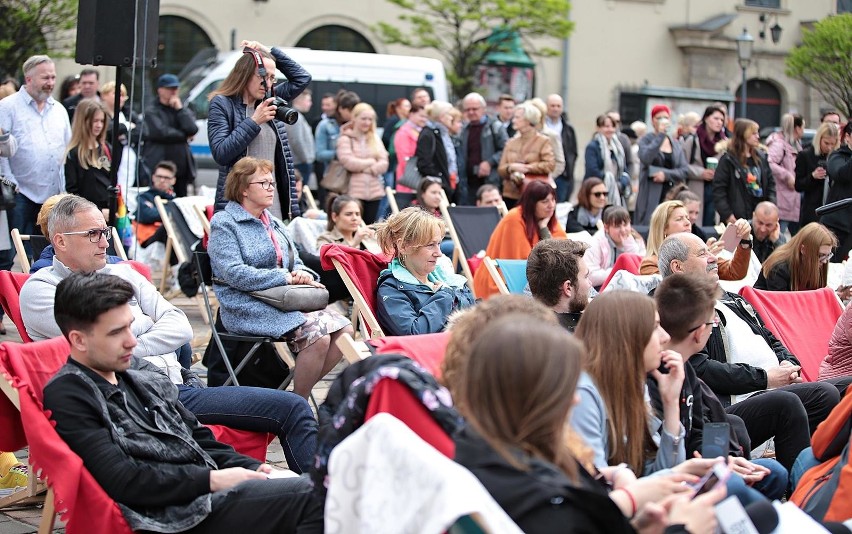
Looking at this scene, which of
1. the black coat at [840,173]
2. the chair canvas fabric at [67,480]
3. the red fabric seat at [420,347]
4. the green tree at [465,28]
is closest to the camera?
the chair canvas fabric at [67,480]

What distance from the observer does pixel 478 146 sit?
1299 cm

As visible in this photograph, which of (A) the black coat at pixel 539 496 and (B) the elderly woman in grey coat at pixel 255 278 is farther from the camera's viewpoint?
(B) the elderly woman in grey coat at pixel 255 278

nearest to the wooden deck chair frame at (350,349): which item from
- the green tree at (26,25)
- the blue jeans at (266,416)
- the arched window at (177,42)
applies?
the blue jeans at (266,416)

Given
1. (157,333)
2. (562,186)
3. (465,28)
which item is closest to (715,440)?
(157,333)

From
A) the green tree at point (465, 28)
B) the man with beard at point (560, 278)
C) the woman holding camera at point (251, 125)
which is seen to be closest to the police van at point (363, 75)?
the green tree at point (465, 28)

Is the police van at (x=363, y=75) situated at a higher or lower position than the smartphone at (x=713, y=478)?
higher

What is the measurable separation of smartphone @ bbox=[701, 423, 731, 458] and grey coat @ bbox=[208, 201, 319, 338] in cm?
277

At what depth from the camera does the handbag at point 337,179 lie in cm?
1185

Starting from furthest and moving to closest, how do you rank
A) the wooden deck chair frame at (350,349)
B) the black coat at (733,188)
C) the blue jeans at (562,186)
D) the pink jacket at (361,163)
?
the blue jeans at (562,186) < the pink jacket at (361,163) < the black coat at (733,188) < the wooden deck chair frame at (350,349)

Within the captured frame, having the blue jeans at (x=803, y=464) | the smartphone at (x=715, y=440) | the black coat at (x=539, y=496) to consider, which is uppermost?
the black coat at (x=539, y=496)

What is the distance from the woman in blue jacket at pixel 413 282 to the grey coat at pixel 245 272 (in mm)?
582

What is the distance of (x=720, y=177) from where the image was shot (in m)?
11.4

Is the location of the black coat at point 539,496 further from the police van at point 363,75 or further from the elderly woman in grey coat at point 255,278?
the police van at point 363,75

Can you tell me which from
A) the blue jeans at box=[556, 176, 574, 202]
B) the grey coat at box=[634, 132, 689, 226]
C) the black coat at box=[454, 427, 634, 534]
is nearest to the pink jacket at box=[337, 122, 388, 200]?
the blue jeans at box=[556, 176, 574, 202]
